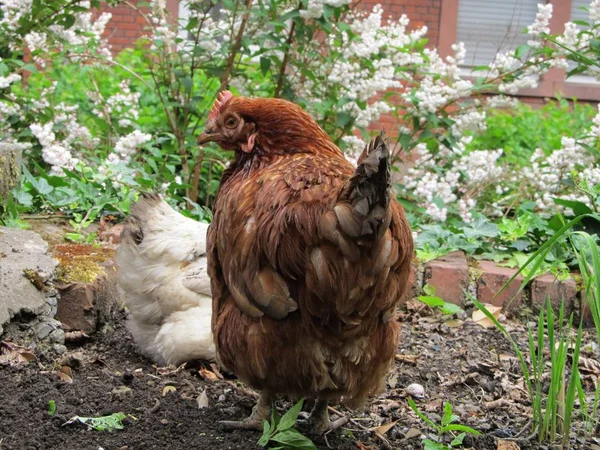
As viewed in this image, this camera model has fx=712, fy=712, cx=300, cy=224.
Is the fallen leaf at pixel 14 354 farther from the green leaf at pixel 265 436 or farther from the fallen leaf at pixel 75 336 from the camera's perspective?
the green leaf at pixel 265 436

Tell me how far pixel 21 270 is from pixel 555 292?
9.49ft

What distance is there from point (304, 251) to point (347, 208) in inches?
8.9

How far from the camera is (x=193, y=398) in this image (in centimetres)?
283

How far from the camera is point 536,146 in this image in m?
8.75

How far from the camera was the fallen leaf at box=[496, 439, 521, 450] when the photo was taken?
2.43m

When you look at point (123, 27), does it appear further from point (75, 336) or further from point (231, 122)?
point (231, 122)

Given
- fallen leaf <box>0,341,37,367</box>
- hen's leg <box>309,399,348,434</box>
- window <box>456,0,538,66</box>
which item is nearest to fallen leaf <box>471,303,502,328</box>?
hen's leg <box>309,399,348,434</box>

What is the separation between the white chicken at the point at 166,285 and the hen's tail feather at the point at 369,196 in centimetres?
144

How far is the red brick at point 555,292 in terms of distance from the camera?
4102 mm

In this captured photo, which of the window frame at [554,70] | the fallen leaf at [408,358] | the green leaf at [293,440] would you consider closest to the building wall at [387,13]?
the window frame at [554,70]

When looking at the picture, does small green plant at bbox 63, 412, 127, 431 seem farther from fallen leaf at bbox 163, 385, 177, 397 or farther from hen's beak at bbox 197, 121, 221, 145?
hen's beak at bbox 197, 121, 221, 145

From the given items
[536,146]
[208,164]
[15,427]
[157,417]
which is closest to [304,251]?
[157,417]

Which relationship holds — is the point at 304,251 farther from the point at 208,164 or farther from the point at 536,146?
the point at 536,146

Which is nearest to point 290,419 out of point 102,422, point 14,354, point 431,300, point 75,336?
point 102,422
